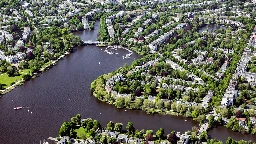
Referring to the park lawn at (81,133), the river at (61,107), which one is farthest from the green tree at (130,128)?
the park lawn at (81,133)

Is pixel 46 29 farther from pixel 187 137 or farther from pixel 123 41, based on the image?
pixel 187 137

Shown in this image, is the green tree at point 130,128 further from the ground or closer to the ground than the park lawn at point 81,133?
further from the ground

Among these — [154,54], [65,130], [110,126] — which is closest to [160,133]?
[110,126]

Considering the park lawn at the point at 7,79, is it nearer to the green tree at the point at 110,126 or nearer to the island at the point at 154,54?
the island at the point at 154,54

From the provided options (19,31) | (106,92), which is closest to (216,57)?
(106,92)

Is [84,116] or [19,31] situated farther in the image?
[19,31]

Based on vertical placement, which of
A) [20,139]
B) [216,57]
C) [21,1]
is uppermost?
[21,1]

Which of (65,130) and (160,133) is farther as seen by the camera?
(65,130)

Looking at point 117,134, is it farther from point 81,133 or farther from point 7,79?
point 7,79

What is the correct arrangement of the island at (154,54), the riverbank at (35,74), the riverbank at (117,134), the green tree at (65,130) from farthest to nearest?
the riverbank at (35,74)
the island at (154,54)
the green tree at (65,130)
the riverbank at (117,134)
